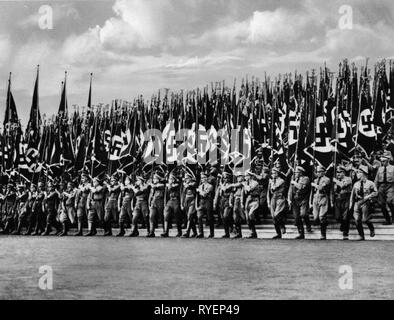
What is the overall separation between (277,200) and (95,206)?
580 centimetres

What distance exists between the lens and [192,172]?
62.2ft

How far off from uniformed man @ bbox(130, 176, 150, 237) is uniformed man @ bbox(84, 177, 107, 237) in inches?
51.5

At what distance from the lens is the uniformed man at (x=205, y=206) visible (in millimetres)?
16938

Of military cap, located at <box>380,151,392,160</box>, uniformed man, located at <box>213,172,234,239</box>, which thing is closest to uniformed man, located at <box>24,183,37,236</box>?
uniformed man, located at <box>213,172,234,239</box>

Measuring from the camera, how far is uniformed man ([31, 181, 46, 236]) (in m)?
21.4

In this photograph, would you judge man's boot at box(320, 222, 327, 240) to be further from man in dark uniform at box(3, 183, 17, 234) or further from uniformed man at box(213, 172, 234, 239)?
man in dark uniform at box(3, 183, 17, 234)

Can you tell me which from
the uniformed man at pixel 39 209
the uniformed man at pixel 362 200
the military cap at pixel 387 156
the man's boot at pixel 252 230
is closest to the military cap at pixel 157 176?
the man's boot at pixel 252 230

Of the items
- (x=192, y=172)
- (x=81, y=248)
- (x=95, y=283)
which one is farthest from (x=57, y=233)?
(x=95, y=283)

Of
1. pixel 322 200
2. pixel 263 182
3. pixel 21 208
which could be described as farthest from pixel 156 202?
pixel 21 208

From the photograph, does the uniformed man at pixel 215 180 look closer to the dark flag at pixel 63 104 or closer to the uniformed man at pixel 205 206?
the uniformed man at pixel 205 206

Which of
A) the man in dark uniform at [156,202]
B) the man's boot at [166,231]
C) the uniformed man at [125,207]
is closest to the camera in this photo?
the man's boot at [166,231]

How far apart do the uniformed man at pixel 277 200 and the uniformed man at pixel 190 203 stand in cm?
205

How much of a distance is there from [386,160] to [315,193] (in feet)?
5.77

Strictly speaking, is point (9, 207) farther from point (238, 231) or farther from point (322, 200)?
point (322, 200)
